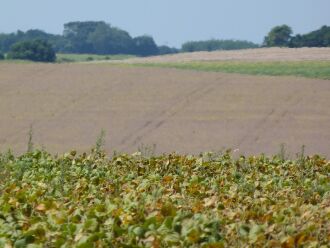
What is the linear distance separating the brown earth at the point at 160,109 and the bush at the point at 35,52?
20.4 meters

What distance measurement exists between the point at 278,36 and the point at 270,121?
61.0m

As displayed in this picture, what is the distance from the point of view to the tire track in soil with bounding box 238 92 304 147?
2611cm

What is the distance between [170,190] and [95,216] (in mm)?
2309

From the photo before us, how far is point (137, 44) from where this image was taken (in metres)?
105

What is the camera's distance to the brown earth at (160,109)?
25.7m

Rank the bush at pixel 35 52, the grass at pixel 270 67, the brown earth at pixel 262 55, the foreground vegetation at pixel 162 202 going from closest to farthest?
the foreground vegetation at pixel 162 202
the grass at pixel 270 67
the brown earth at pixel 262 55
the bush at pixel 35 52

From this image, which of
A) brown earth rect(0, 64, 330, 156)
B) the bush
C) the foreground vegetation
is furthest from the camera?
the bush

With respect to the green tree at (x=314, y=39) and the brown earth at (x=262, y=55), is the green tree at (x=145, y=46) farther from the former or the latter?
the brown earth at (x=262, y=55)

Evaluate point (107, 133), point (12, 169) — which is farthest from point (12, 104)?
point (12, 169)

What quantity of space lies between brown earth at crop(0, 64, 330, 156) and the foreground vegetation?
12267 millimetres

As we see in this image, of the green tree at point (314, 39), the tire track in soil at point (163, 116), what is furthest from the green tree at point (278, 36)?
the tire track in soil at point (163, 116)

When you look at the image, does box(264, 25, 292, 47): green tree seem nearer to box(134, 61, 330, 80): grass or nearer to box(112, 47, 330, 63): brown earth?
box(112, 47, 330, 63): brown earth

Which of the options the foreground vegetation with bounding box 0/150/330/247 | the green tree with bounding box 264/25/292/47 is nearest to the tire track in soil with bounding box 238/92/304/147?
the foreground vegetation with bounding box 0/150/330/247

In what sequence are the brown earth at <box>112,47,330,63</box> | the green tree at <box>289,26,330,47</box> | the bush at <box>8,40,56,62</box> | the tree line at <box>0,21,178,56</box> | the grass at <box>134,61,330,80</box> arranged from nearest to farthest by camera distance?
the grass at <box>134,61,330,80</box>, the brown earth at <box>112,47,330,63</box>, the bush at <box>8,40,56,62</box>, the green tree at <box>289,26,330,47</box>, the tree line at <box>0,21,178,56</box>
